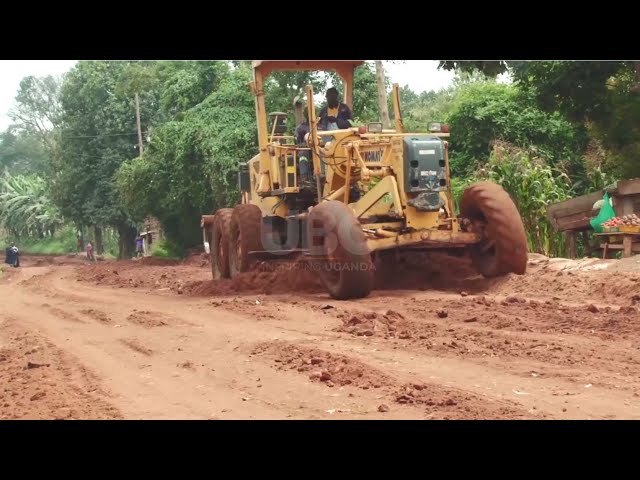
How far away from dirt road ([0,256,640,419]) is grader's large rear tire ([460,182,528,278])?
0.25 m

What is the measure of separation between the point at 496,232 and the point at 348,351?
188 inches

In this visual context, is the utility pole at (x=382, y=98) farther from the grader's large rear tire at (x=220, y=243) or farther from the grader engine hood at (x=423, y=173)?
the grader engine hood at (x=423, y=173)

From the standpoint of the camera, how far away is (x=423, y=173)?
12234 millimetres

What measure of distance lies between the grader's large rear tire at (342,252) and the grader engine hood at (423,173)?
90 cm

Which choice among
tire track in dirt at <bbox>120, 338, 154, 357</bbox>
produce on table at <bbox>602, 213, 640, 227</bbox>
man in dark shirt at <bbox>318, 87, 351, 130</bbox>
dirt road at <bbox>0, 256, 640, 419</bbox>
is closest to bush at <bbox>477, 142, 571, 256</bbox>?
produce on table at <bbox>602, 213, 640, 227</bbox>

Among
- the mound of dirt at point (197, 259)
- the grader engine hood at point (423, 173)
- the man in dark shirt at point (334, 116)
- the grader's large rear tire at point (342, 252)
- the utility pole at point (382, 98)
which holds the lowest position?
the mound of dirt at point (197, 259)

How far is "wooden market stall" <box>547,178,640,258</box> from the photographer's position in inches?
575

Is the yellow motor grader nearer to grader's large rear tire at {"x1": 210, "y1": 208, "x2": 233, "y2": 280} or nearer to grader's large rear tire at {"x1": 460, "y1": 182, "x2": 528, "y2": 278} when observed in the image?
grader's large rear tire at {"x1": 460, "y1": 182, "x2": 528, "y2": 278}

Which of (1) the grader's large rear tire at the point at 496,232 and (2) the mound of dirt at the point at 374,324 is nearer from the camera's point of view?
(2) the mound of dirt at the point at 374,324

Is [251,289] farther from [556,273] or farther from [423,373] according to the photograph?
[423,373]

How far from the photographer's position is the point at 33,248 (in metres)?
69.1

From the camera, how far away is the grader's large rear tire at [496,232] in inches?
489

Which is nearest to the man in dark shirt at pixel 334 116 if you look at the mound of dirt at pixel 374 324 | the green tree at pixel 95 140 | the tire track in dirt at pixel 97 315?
the tire track in dirt at pixel 97 315

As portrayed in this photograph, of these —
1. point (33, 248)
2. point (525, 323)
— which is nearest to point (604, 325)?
point (525, 323)
